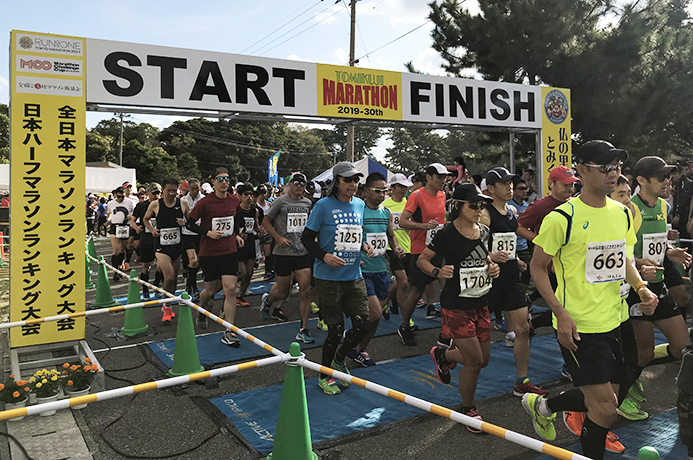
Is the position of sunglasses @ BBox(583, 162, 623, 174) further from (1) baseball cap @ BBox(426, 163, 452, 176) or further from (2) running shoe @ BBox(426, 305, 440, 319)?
(2) running shoe @ BBox(426, 305, 440, 319)

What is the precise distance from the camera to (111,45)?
20.6ft

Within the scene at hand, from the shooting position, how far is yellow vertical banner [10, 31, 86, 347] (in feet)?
18.4

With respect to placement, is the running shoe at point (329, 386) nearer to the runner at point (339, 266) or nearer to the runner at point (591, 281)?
the runner at point (339, 266)

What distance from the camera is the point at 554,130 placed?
1007cm

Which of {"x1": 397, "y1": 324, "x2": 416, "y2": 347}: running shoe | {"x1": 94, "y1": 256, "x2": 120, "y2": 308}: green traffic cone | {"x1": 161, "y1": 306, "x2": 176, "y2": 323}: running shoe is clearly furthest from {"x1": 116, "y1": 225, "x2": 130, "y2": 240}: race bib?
{"x1": 397, "y1": 324, "x2": 416, "y2": 347}: running shoe

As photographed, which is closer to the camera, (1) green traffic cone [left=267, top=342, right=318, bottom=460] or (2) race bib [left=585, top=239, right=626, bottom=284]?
(2) race bib [left=585, top=239, right=626, bottom=284]

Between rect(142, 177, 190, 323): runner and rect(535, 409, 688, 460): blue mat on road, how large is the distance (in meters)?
6.17

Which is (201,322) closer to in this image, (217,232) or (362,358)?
(217,232)

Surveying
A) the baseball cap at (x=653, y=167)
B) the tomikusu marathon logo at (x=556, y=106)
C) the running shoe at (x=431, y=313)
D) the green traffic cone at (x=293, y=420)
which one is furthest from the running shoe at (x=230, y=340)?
the tomikusu marathon logo at (x=556, y=106)

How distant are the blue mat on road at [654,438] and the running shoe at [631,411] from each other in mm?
55

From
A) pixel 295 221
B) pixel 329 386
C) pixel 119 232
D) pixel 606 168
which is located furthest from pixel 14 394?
pixel 119 232

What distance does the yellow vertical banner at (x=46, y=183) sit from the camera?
221 inches

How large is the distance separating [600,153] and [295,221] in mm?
4817

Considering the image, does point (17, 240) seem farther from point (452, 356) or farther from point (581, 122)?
point (581, 122)
